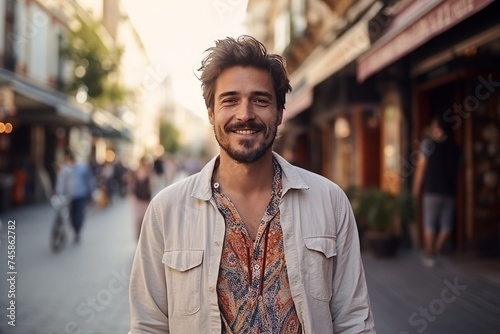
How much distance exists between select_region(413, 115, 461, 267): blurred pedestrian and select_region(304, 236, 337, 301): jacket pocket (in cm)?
639

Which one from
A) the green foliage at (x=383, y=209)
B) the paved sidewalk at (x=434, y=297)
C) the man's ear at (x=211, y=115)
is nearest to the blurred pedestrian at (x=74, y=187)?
the green foliage at (x=383, y=209)

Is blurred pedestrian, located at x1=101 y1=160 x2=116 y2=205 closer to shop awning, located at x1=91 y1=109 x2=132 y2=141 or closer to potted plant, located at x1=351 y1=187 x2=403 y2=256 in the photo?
shop awning, located at x1=91 y1=109 x2=132 y2=141

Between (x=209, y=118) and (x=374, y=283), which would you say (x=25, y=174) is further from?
(x=209, y=118)

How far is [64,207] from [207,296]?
9.57 m

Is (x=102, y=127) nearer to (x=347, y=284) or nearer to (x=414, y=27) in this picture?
(x=414, y=27)

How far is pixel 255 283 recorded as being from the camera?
6.28ft

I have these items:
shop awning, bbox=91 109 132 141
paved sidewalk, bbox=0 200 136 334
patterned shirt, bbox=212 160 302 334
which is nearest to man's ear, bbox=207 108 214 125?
patterned shirt, bbox=212 160 302 334

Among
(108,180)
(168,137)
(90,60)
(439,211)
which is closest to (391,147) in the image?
(439,211)

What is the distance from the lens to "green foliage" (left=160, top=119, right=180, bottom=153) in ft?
317

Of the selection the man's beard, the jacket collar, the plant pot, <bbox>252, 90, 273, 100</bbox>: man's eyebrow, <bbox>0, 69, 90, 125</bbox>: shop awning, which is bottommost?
the plant pot

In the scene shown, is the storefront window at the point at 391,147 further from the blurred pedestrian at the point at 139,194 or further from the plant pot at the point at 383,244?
the blurred pedestrian at the point at 139,194

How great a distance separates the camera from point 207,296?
189 centimetres

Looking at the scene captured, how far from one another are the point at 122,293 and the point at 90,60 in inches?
842

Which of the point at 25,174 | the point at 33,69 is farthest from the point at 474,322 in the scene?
the point at 33,69
